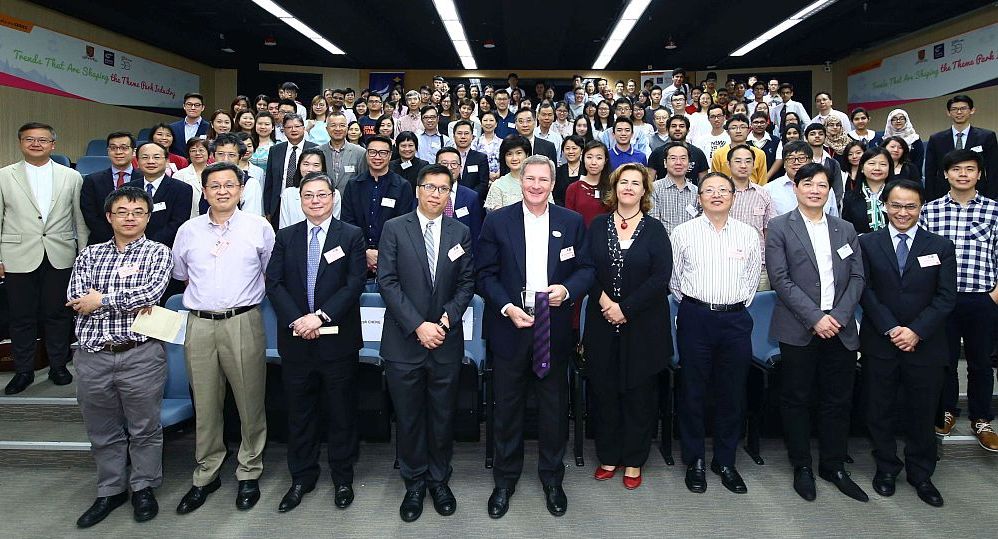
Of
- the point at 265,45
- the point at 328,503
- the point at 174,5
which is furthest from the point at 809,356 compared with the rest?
the point at 265,45

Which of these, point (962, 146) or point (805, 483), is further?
point (962, 146)

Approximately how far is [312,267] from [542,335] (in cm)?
114

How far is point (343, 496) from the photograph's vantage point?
2850mm

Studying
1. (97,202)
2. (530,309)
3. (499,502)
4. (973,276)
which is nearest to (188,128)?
(97,202)

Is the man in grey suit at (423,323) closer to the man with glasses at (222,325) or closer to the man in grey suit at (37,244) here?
the man with glasses at (222,325)

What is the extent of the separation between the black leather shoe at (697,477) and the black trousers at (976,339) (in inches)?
53.7

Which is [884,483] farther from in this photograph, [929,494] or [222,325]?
[222,325]

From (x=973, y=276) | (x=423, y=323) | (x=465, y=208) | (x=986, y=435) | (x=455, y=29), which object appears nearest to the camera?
(x=423, y=323)

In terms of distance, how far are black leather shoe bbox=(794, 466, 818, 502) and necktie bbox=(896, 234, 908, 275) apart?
1092 millimetres

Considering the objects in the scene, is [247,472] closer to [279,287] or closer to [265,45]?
[279,287]

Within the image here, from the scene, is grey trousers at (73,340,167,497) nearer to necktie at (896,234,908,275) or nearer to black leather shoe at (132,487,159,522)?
black leather shoe at (132,487,159,522)

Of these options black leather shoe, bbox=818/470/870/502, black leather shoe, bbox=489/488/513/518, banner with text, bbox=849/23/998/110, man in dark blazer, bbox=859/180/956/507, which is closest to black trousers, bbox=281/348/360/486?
black leather shoe, bbox=489/488/513/518

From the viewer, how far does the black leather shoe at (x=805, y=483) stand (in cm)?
290

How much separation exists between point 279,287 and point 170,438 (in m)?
1.44
